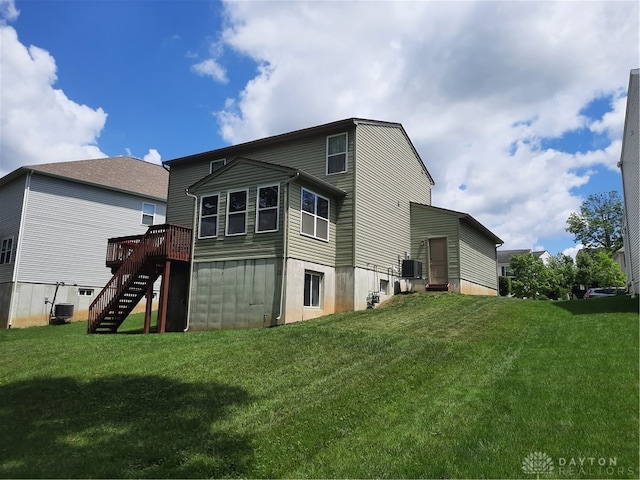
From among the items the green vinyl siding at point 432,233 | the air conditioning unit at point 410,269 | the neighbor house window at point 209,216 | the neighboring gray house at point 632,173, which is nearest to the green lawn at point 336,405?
the neighboring gray house at point 632,173

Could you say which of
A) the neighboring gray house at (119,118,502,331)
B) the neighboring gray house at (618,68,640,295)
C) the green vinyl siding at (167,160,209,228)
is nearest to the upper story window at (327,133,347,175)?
the neighboring gray house at (119,118,502,331)

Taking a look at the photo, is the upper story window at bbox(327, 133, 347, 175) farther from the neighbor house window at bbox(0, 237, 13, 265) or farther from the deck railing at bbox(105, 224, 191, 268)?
the neighbor house window at bbox(0, 237, 13, 265)

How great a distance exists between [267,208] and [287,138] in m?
4.48

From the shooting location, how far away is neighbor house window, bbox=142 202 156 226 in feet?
91.6

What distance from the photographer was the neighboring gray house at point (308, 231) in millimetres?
14867

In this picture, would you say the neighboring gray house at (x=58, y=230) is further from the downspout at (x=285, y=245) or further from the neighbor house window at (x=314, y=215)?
the downspout at (x=285, y=245)

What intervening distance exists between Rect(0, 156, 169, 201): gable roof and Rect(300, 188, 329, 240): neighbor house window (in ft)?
49.8

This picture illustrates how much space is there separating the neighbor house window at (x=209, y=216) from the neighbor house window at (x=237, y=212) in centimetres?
55

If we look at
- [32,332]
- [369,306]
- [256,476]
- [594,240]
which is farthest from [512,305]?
[594,240]

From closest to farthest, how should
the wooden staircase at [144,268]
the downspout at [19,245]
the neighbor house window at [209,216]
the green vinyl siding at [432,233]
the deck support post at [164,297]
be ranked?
the deck support post at [164,297]
the wooden staircase at [144,268]
the neighbor house window at [209,216]
the green vinyl siding at [432,233]
the downspout at [19,245]

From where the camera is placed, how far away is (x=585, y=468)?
405cm

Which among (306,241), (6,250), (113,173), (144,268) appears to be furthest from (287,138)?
(6,250)

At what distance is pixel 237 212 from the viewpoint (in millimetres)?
15914

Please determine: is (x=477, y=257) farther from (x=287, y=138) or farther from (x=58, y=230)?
(x=58, y=230)
